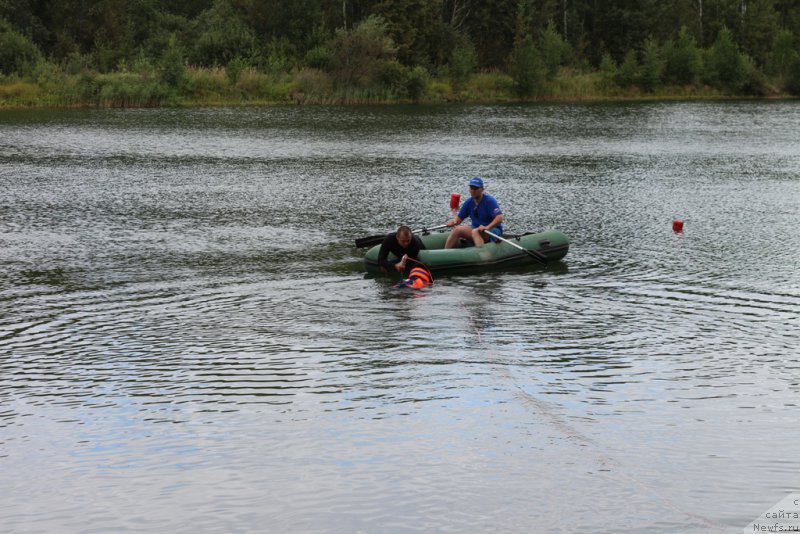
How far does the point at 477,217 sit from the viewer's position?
18.3 m

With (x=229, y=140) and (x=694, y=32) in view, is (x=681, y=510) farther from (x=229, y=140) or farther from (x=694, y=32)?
(x=694, y=32)

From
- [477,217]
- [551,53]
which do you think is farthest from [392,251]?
[551,53]

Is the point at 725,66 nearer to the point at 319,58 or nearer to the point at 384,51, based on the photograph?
the point at 384,51

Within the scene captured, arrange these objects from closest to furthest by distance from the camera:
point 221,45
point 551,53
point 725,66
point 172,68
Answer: point 172,68 < point 221,45 < point 551,53 < point 725,66

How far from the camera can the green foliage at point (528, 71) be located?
2773 inches

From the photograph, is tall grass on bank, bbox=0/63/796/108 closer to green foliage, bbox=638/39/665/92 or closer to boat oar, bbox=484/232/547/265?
green foliage, bbox=638/39/665/92

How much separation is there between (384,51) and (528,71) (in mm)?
10262

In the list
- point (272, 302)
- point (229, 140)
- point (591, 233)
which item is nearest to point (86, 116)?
point (229, 140)

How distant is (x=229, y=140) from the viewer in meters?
42.8

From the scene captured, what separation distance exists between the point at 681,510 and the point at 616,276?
9176 millimetres

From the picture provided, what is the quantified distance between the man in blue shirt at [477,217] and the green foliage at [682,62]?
6225cm

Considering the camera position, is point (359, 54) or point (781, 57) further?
point (781, 57)

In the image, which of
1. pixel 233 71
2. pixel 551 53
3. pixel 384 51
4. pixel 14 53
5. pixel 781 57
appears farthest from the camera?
pixel 781 57

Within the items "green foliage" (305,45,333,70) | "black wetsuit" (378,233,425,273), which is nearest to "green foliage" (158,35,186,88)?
"green foliage" (305,45,333,70)
